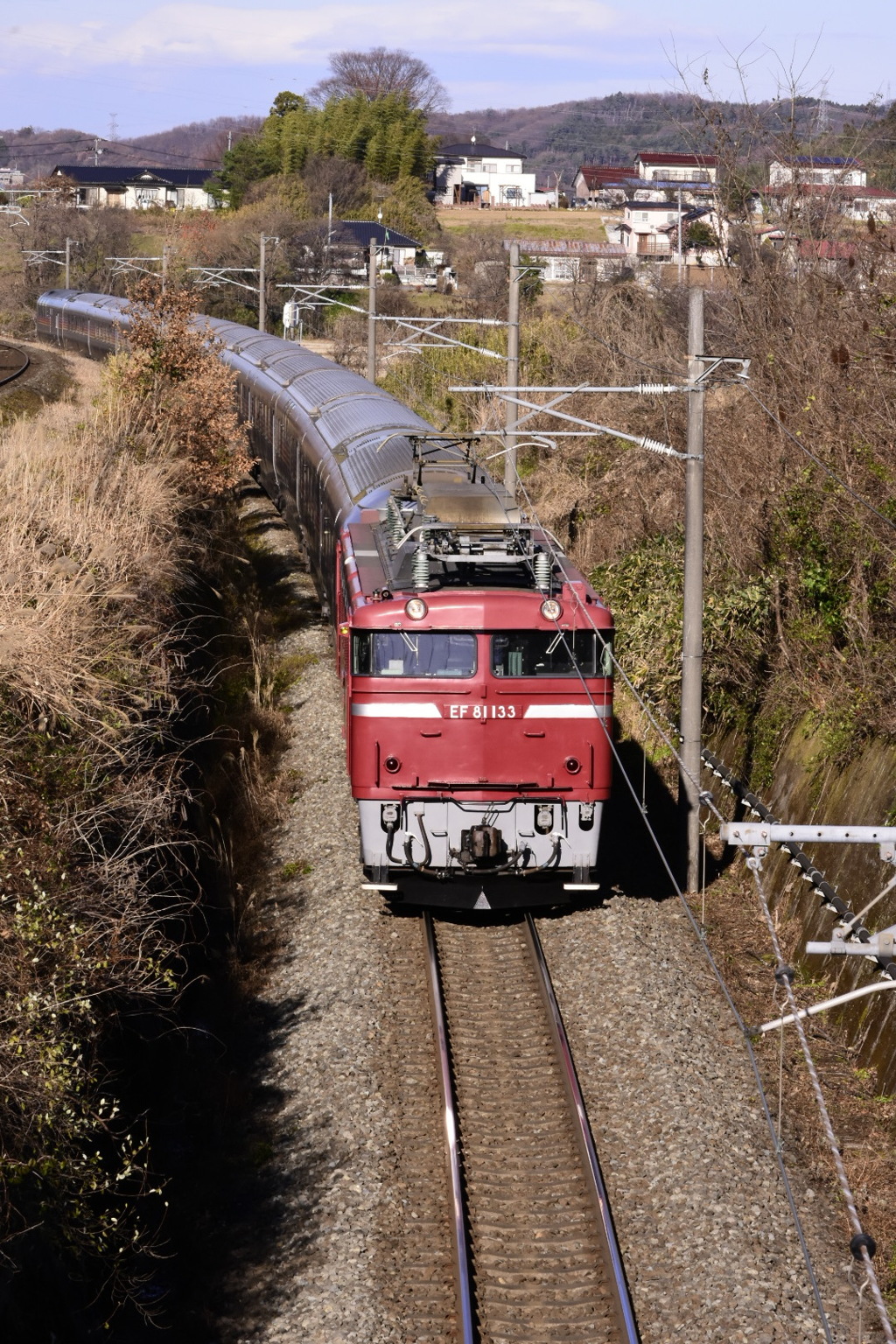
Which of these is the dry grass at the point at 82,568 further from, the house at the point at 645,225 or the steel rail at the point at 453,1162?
the house at the point at 645,225

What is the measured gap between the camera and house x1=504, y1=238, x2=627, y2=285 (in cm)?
5425

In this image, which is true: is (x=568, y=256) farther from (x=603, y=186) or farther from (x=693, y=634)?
(x=693, y=634)

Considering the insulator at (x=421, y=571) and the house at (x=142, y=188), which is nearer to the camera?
the insulator at (x=421, y=571)

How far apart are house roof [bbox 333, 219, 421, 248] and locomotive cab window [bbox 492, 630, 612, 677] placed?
210ft

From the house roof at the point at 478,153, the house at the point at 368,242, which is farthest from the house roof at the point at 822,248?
the house roof at the point at 478,153

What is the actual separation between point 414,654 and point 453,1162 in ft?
13.9

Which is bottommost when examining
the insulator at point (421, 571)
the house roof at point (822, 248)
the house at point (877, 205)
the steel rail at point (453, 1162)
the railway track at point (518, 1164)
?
the railway track at point (518, 1164)

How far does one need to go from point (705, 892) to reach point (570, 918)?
1661mm

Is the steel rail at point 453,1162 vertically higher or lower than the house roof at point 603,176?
lower

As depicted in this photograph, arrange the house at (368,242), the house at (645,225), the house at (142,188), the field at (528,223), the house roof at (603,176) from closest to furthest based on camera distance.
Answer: the house at (368,242)
the house at (645,225)
the field at (528,223)
the house at (142,188)
the house roof at (603,176)

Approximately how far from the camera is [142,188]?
11131 centimetres

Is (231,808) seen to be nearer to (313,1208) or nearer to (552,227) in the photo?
(313,1208)

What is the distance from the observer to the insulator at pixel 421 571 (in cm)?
1157

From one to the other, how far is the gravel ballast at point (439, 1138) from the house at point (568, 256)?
37.3m
